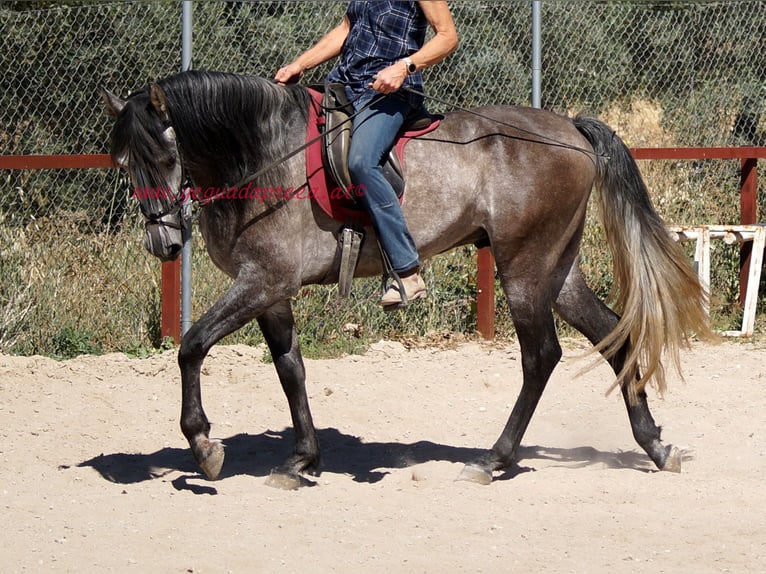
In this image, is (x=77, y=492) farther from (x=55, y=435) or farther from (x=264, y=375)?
(x=264, y=375)

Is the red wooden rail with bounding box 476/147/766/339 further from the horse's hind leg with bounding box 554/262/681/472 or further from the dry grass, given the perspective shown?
the horse's hind leg with bounding box 554/262/681/472

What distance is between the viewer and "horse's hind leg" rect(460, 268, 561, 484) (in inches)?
216

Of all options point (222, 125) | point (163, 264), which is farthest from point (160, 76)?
point (222, 125)

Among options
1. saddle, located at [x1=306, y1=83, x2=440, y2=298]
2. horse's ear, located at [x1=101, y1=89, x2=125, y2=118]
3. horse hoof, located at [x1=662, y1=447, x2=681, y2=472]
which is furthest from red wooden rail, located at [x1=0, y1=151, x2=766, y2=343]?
horse hoof, located at [x1=662, y1=447, x2=681, y2=472]

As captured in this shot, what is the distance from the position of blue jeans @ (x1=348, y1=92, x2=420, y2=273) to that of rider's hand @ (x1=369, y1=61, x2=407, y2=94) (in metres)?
0.15

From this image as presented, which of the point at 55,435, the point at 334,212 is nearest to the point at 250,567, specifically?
the point at 334,212

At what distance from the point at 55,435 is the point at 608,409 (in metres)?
3.51

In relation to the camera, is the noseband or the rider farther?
the rider

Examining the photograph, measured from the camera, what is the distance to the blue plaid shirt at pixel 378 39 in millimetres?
5164

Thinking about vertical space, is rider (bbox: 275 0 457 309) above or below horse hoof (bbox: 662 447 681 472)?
above

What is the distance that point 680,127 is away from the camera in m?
9.91

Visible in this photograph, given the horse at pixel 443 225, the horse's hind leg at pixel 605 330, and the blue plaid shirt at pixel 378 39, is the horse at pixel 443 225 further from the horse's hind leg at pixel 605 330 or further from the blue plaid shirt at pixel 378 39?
the blue plaid shirt at pixel 378 39

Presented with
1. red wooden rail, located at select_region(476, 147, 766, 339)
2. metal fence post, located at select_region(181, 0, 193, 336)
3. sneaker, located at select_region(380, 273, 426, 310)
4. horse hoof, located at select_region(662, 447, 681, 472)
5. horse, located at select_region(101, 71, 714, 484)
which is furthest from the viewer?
red wooden rail, located at select_region(476, 147, 766, 339)

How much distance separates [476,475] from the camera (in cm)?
538
